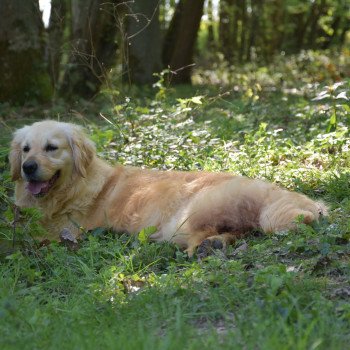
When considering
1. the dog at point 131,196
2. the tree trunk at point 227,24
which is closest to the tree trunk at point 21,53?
the dog at point 131,196

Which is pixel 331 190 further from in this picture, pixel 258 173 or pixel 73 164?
pixel 73 164

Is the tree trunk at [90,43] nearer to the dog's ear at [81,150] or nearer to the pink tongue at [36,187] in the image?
the dog's ear at [81,150]

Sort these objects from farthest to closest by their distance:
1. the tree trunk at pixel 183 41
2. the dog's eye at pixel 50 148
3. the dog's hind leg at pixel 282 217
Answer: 1. the tree trunk at pixel 183 41
2. the dog's eye at pixel 50 148
3. the dog's hind leg at pixel 282 217

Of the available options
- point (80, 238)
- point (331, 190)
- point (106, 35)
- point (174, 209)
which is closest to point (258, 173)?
point (331, 190)

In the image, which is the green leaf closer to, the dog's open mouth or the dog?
the dog

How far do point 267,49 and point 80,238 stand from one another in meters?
20.2

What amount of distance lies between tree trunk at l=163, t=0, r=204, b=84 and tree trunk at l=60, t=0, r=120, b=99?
3886mm

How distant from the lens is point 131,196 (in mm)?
6289

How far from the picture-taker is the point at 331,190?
6453 mm

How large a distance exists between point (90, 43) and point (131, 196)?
26.1ft

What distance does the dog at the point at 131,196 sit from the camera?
17.9 ft

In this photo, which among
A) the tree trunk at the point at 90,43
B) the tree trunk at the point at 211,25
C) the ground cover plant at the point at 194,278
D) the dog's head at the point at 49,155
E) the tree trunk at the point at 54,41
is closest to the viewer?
the ground cover plant at the point at 194,278

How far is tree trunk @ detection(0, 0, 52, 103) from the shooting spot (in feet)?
38.4

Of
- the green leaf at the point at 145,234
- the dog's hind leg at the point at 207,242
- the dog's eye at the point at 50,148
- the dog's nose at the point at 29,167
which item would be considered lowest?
the dog's hind leg at the point at 207,242
